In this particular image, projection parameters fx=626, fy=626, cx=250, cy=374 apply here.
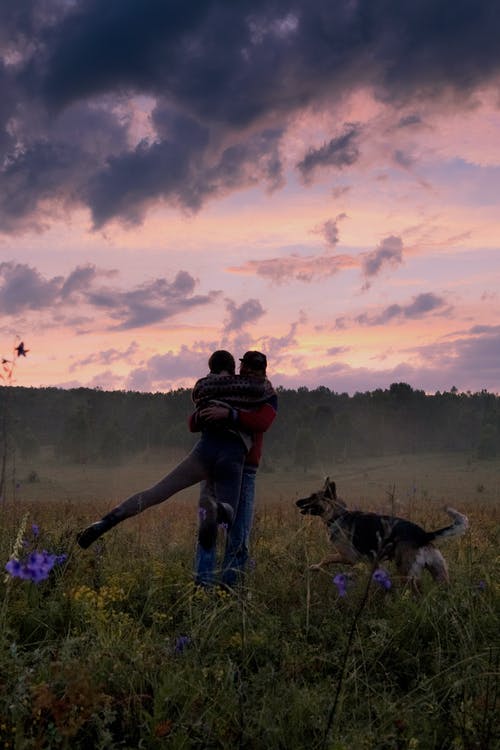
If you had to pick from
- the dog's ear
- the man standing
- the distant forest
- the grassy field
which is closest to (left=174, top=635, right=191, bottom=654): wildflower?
the grassy field

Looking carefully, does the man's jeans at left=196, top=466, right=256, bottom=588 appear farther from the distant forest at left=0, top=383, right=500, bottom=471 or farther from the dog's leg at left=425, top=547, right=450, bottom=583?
the distant forest at left=0, top=383, right=500, bottom=471

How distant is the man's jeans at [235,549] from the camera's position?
5930mm

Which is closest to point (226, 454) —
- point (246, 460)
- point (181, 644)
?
point (246, 460)

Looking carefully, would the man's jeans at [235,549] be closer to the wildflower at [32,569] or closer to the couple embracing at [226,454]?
the couple embracing at [226,454]

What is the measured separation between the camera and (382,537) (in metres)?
6.18

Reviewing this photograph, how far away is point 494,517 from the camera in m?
14.0

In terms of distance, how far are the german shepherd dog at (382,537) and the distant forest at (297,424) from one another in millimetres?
70550

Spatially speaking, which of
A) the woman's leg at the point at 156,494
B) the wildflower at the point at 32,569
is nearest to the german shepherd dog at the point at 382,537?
the woman's leg at the point at 156,494

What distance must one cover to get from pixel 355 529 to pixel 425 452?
93.2 m

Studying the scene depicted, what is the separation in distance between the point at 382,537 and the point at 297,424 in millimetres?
83177

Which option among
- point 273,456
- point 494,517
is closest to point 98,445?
point 273,456

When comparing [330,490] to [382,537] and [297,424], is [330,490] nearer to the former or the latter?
[382,537]

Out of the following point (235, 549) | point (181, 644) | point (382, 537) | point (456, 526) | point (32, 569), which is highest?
point (32, 569)

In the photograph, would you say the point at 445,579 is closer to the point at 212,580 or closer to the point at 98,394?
the point at 212,580
